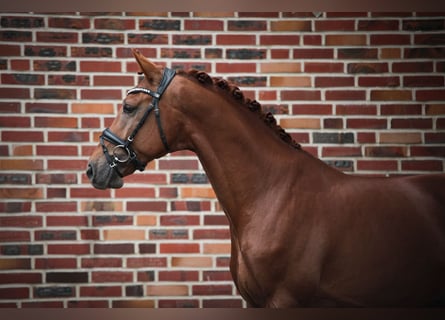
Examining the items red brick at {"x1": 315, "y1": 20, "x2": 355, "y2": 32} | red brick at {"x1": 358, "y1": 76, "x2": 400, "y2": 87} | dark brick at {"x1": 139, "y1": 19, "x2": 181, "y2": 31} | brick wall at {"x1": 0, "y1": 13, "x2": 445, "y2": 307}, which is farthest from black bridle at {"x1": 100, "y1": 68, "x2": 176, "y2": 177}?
red brick at {"x1": 358, "y1": 76, "x2": 400, "y2": 87}

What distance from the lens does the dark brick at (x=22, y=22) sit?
106 inches

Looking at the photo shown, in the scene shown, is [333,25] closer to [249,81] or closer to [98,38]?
[249,81]

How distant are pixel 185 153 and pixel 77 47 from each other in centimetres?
88

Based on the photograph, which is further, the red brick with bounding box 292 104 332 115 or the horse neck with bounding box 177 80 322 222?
the red brick with bounding box 292 104 332 115

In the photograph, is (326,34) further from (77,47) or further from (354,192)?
(77,47)

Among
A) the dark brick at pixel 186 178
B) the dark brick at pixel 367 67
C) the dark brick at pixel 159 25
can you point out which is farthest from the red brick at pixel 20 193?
the dark brick at pixel 367 67

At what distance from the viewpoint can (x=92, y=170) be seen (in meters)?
2.04

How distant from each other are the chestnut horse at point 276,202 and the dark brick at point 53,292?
1.00 meters

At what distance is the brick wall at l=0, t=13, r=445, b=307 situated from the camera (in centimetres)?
271

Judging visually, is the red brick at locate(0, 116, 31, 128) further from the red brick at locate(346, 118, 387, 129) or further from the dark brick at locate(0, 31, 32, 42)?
the red brick at locate(346, 118, 387, 129)

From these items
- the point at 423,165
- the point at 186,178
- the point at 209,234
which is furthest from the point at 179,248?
the point at 423,165

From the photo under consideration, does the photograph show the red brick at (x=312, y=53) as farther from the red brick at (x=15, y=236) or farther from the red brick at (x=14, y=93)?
the red brick at (x=15, y=236)

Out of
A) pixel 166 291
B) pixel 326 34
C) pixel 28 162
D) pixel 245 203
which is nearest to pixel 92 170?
pixel 245 203

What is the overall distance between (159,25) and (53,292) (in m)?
1.68
